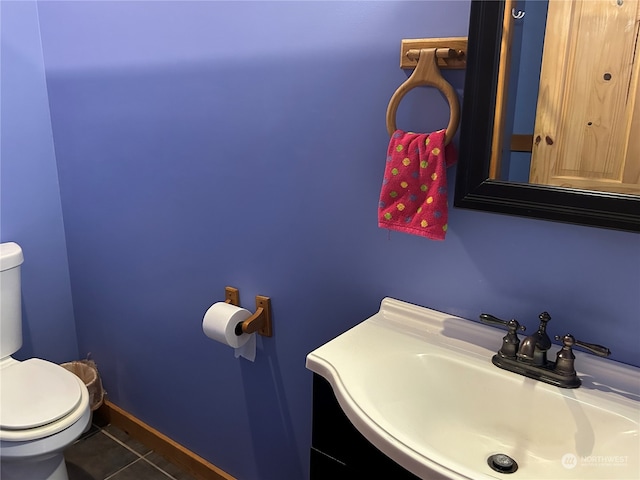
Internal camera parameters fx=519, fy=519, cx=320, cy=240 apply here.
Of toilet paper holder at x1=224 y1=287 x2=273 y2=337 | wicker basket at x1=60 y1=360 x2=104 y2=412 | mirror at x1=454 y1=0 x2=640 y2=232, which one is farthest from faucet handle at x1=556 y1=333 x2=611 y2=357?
wicker basket at x1=60 y1=360 x2=104 y2=412

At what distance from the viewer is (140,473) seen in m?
2.05

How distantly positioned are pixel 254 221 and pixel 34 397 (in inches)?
37.2

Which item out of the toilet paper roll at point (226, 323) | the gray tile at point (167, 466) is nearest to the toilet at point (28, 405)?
the gray tile at point (167, 466)

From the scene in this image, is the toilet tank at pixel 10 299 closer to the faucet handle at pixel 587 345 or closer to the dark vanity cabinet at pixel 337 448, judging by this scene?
the dark vanity cabinet at pixel 337 448

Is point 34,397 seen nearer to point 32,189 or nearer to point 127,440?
point 127,440

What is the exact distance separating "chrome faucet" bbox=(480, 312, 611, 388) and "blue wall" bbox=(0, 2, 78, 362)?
186 cm

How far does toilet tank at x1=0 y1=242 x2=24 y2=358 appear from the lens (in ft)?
6.23

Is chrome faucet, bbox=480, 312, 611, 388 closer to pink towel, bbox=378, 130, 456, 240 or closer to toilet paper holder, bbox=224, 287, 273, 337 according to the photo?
pink towel, bbox=378, 130, 456, 240

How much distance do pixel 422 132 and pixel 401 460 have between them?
719 millimetres

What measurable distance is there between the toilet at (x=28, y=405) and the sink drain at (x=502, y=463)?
129 centimetres

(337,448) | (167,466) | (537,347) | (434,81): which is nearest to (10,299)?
(167,466)

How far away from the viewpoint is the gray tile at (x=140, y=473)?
6.65 feet

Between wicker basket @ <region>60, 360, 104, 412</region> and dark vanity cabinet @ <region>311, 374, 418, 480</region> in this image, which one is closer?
dark vanity cabinet @ <region>311, 374, 418, 480</region>

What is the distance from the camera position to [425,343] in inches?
48.3
